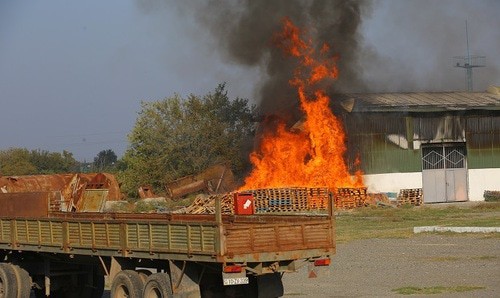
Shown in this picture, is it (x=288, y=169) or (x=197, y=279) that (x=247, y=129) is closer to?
(x=288, y=169)

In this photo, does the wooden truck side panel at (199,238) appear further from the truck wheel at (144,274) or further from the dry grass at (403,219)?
the dry grass at (403,219)

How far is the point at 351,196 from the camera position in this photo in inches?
2051

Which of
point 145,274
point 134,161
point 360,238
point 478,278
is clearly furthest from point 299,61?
point 145,274

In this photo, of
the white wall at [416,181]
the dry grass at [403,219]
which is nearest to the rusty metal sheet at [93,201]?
the dry grass at [403,219]

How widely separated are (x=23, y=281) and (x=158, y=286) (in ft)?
16.2

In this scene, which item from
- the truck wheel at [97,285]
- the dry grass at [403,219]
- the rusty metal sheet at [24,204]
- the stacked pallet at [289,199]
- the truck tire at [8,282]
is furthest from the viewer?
the stacked pallet at [289,199]

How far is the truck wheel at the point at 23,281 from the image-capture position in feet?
58.4

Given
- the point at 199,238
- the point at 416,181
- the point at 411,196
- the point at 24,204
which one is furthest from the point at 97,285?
the point at 416,181

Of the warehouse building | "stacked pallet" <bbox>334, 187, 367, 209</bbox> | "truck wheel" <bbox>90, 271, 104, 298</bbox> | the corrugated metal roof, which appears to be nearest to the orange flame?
"stacked pallet" <bbox>334, 187, 367, 209</bbox>

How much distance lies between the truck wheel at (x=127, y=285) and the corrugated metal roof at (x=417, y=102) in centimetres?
4045

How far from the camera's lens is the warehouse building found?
55.4 metres

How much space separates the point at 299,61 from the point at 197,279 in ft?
137

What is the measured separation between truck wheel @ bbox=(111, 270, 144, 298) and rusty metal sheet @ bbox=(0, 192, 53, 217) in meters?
4.85

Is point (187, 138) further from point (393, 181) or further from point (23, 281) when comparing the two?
point (23, 281)
